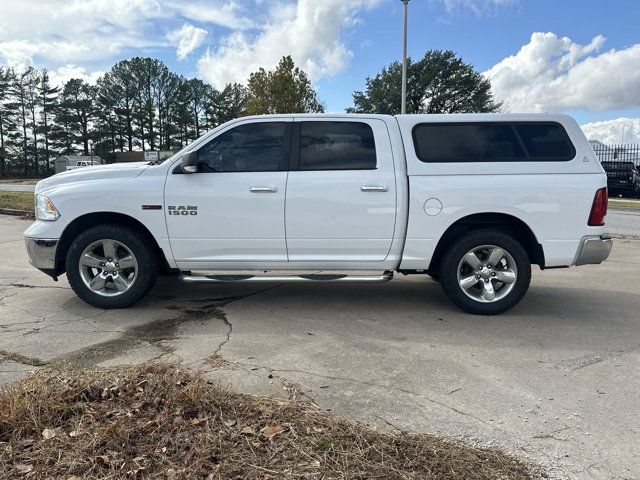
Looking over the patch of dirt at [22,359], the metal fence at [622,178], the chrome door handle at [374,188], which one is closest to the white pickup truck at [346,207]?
the chrome door handle at [374,188]

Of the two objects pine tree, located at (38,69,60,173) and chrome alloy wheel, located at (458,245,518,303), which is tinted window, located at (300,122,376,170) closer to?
chrome alloy wheel, located at (458,245,518,303)

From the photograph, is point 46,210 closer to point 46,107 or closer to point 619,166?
point 619,166

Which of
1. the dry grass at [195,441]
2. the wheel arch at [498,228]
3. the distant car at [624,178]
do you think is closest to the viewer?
the dry grass at [195,441]

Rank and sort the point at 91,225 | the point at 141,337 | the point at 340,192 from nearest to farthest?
1. the point at 141,337
2. the point at 340,192
3. the point at 91,225

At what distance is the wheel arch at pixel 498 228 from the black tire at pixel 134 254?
302 cm

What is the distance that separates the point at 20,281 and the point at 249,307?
3.50 metres

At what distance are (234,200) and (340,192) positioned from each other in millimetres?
1090

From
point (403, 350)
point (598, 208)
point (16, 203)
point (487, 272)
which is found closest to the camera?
point (403, 350)

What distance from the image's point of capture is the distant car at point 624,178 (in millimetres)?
22938

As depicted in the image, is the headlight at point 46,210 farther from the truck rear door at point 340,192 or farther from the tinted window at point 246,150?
the truck rear door at point 340,192

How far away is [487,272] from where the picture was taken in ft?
16.7

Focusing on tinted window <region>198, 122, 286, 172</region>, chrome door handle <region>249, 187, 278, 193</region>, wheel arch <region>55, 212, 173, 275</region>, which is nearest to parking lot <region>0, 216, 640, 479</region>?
wheel arch <region>55, 212, 173, 275</region>

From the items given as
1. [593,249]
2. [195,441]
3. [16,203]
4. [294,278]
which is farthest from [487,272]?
[16,203]

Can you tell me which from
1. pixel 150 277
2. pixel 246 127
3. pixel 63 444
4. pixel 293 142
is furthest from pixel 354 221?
pixel 63 444
